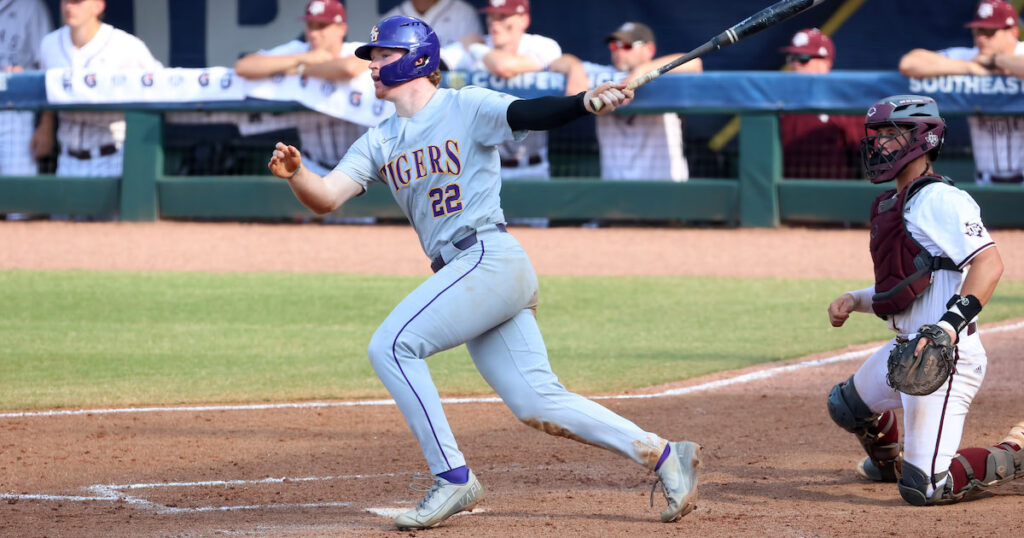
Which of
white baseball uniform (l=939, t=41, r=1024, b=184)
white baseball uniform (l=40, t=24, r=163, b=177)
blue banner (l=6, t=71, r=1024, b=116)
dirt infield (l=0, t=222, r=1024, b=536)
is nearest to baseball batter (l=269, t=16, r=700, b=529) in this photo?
dirt infield (l=0, t=222, r=1024, b=536)

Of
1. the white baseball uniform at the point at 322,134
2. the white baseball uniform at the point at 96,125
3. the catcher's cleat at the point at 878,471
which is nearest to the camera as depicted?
the catcher's cleat at the point at 878,471

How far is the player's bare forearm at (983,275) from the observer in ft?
13.3

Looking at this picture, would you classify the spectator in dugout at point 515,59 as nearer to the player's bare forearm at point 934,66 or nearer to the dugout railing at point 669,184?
the dugout railing at point 669,184

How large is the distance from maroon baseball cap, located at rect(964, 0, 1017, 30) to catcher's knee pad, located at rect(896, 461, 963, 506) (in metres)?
7.26

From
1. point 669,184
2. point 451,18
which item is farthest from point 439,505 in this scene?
point 451,18

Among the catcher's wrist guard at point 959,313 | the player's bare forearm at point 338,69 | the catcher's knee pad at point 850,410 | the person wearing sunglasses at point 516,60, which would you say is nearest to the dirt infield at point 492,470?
the catcher's knee pad at point 850,410

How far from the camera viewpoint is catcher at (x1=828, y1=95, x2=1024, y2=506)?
4078 millimetres

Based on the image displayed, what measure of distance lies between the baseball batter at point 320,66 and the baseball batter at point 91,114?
1250 millimetres

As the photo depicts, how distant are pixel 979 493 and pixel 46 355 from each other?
5.17 m

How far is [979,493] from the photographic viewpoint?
14.3 ft

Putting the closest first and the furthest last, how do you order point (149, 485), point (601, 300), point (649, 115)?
point (149, 485) → point (601, 300) → point (649, 115)

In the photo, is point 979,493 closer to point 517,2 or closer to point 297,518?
point 297,518

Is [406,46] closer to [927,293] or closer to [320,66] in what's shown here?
[927,293]

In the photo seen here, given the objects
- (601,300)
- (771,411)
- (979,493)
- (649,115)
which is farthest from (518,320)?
(649,115)
